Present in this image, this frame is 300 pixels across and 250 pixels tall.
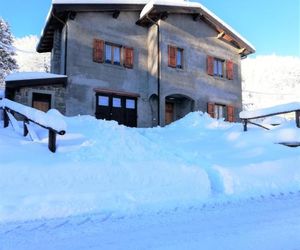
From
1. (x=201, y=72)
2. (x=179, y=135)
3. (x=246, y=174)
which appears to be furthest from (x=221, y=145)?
(x=201, y=72)

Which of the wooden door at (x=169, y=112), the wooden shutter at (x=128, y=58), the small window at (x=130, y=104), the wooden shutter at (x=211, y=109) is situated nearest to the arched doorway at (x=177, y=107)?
the wooden door at (x=169, y=112)

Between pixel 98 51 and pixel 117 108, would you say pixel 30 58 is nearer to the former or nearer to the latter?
pixel 98 51

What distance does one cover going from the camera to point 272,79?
285 ft

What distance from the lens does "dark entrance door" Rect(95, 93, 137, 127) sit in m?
18.1

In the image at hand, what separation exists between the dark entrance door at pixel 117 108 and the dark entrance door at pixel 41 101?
96.5 inches

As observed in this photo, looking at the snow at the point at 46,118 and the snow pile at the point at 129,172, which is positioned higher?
the snow at the point at 46,118

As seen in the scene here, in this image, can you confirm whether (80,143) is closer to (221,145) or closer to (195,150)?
(195,150)

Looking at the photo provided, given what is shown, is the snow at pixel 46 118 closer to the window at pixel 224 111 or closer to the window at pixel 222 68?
the window at pixel 224 111

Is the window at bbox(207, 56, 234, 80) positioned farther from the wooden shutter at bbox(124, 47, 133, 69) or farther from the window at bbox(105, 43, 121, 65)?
the window at bbox(105, 43, 121, 65)

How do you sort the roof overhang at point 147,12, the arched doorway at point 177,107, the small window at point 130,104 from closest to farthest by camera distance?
the roof overhang at point 147,12, the small window at point 130,104, the arched doorway at point 177,107

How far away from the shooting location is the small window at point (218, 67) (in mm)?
22672

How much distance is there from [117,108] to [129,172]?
11.4 meters

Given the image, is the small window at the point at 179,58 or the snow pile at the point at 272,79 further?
the snow pile at the point at 272,79

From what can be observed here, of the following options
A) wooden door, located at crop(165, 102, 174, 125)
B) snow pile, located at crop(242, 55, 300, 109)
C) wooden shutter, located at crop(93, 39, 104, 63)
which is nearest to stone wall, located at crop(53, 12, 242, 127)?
wooden shutter, located at crop(93, 39, 104, 63)
